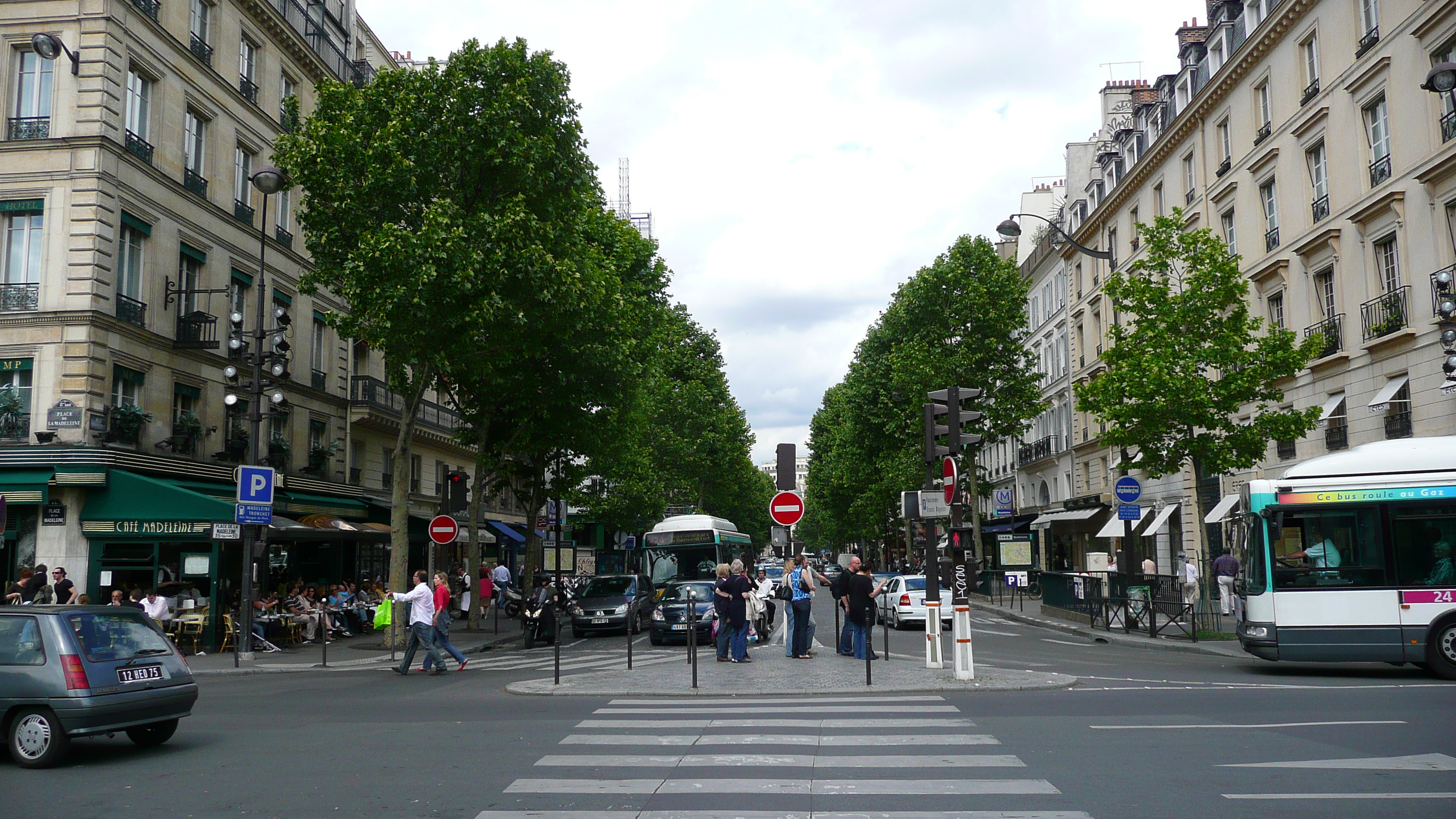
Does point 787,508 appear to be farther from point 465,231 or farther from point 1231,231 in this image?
point 1231,231

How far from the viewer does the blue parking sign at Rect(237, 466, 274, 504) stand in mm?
19375

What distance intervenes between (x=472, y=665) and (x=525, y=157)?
10.5m

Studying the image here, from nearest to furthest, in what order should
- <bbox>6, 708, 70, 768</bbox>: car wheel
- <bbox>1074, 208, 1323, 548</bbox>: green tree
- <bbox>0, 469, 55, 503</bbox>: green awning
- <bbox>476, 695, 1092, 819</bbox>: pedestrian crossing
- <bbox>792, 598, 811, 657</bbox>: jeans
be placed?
<bbox>476, 695, 1092, 819</bbox>: pedestrian crossing → <bbox>6, 708, 70, 768</bbox>: car wheel → <bbox>792, 598, 811, 657</bbox>: jeans → <bbox>0, 469, 55, 503</bbox>: green awning → <bbox>1074, 208, 1323, 548</bbox>: green tree

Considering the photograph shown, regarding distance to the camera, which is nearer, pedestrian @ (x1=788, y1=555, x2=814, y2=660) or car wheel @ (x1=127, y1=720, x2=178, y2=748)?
car wheel @ (x1=127, y1=720, x2=178, y2=748)

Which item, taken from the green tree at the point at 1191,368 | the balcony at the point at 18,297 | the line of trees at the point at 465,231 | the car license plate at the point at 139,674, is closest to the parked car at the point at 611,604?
the line of trees at the point at 465,231

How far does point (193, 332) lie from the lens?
80.5 feet

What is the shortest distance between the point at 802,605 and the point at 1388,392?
49.0 ft

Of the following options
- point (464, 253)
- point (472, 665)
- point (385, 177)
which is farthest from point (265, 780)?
point (385, 177)

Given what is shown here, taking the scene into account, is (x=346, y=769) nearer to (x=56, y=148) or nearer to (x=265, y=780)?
(x=265, y=780)

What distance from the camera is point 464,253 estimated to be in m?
21.2

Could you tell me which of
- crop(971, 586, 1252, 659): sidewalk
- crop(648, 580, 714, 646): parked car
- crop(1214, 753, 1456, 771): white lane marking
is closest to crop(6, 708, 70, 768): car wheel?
crop(1214, 753, 1456, 771): white lane marking

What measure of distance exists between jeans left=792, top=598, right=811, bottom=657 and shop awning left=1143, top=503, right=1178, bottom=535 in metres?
23.4

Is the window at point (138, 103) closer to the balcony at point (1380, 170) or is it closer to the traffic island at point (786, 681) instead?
the traffic island at point (786, 681)

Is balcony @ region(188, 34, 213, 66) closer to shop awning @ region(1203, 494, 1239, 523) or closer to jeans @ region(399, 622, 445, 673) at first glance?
jeans @ region(399, 622, 445, 673)
